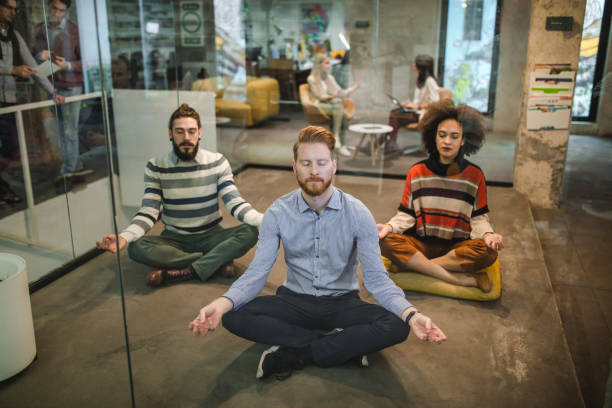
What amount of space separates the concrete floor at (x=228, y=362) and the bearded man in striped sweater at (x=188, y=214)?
146 mm

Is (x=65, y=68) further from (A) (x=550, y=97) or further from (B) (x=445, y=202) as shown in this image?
(A) (x=550, y=97)

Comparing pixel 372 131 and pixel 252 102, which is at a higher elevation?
pixel 252 102

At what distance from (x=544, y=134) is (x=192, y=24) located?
3.31 metres

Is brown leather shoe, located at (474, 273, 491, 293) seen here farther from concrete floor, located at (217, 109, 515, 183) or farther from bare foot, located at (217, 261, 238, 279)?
concrete floor, located at (217, 109, 515, 183)

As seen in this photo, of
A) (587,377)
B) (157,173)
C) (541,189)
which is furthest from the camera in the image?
(541,189)

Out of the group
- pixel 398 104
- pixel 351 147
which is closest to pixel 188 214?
pixel 351 147

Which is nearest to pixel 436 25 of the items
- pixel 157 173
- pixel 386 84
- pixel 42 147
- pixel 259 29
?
pixel 386 84

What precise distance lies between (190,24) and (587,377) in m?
4.44

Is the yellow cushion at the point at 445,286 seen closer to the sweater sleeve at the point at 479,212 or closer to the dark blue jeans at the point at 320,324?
the sweater sleeve at the point at 479,212

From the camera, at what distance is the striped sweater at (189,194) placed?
2793 mm

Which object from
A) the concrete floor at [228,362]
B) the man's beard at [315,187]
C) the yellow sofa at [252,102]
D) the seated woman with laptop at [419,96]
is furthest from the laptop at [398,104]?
the man's beard at [315,187]

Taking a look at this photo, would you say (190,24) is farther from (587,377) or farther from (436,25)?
(587,377)

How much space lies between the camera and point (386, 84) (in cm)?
496

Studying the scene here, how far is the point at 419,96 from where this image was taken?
4.85 meters
